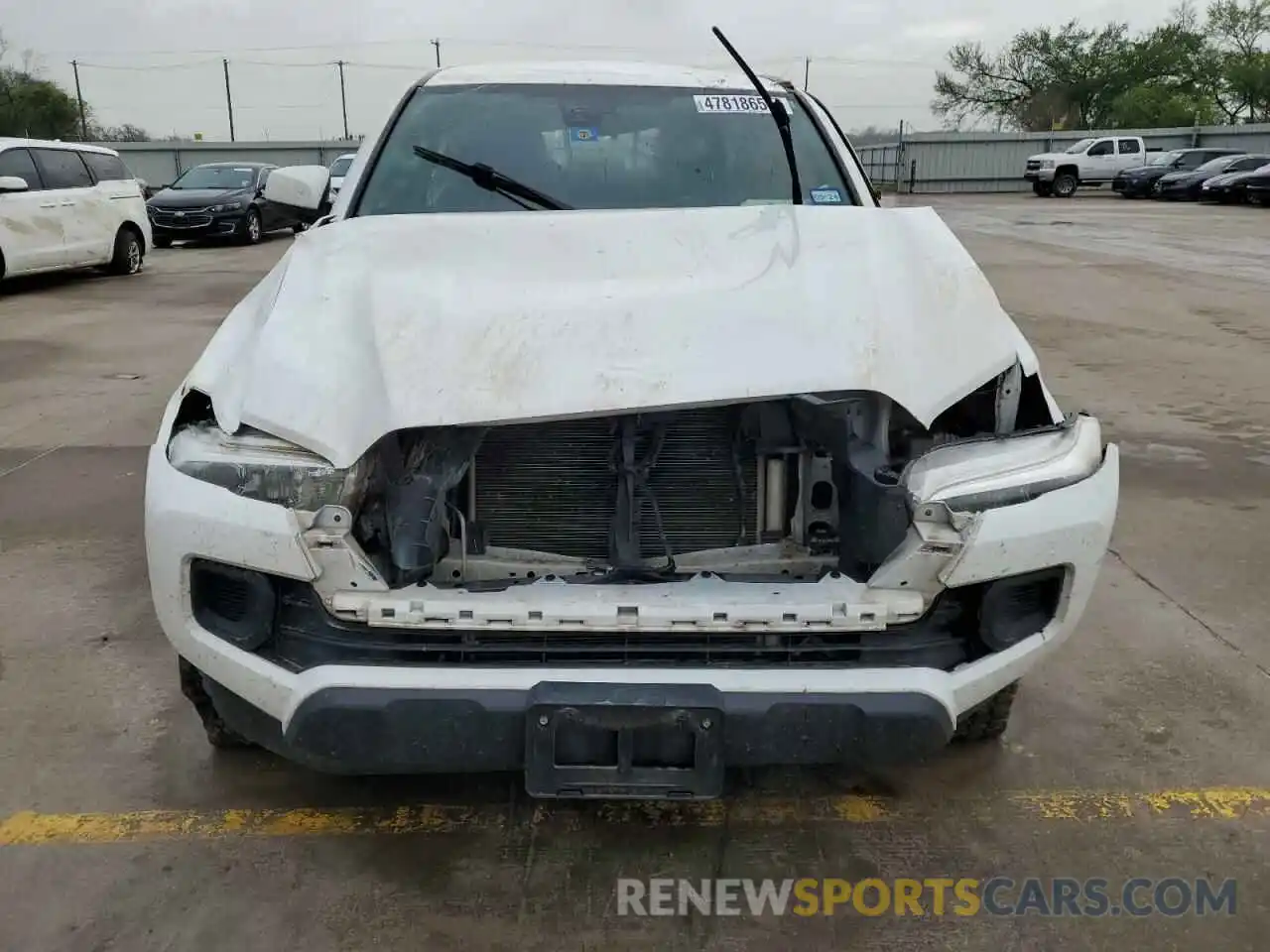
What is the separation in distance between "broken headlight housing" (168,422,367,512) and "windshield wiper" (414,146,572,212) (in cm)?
139

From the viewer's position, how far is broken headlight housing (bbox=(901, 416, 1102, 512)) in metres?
2.19

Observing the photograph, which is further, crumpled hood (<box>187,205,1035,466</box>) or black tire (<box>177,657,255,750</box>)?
black tire (<box>177,657,255,750</box>)

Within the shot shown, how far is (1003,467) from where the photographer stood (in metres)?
2.26

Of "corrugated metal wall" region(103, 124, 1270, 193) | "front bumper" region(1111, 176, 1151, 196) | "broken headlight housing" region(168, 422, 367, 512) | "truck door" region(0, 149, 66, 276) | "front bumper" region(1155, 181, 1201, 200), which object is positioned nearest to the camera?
"broken headlight housing" region(168, 422, 367, 512)

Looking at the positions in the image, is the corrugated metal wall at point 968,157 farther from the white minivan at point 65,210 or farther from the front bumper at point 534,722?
the front bumper at point 534,722

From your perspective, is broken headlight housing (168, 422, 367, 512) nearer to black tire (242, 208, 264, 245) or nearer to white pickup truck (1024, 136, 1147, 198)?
black tire (242, 208, 264, 245)

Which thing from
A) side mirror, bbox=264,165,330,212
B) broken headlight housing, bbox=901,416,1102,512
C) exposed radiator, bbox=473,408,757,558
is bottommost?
exposed radiator, bbox=473,408,757,558

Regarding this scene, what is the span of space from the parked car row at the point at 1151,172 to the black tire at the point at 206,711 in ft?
95.7

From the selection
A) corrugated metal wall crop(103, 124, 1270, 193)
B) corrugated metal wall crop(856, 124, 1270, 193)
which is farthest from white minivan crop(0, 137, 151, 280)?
corrugated metal wall crop(856, 124, 1270, 193)

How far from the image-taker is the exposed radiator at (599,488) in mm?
2477

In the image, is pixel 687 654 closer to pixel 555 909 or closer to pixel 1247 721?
pixel 555 909

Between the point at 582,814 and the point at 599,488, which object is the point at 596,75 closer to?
the point at 599,488

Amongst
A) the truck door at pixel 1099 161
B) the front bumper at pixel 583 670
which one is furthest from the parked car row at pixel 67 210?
the truck door at pixel 1099 161

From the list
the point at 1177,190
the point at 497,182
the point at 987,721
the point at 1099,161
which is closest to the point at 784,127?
the point at 497,182
